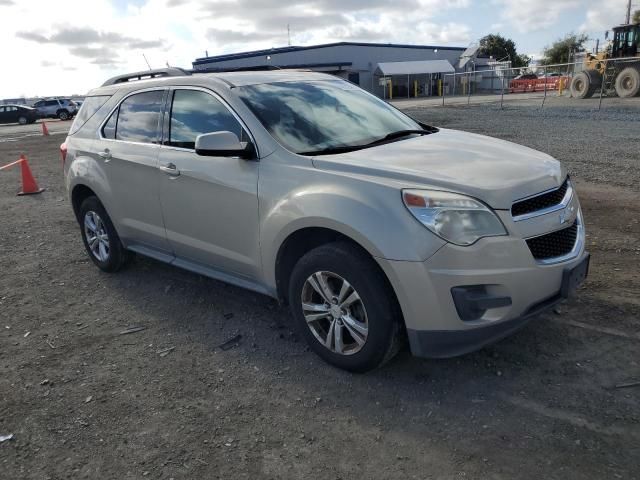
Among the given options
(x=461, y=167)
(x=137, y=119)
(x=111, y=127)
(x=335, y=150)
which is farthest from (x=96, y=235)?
(x=461, y=167)

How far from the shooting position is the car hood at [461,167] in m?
2.89

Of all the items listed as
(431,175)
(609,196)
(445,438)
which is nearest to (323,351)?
(445,438)

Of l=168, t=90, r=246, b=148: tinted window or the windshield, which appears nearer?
the windshield

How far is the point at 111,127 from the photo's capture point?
495 centimetres

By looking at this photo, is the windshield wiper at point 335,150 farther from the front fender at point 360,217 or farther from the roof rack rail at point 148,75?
the roof rack rail at point 148,75

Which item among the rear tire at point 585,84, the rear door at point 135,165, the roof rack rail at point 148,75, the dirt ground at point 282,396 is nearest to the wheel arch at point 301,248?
the dirt ground at point 282,396

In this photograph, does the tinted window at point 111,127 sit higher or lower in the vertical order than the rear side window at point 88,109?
lower

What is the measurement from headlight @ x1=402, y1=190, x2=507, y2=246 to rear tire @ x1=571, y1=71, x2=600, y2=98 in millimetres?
27914

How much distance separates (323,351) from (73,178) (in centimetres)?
340

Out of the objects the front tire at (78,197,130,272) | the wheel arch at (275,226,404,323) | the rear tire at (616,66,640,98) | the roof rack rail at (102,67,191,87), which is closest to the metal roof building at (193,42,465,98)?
the rear tire at (616,66,640,98)

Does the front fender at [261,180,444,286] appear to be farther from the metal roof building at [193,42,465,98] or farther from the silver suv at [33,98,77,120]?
the metal roof building at [193,42,465,98]

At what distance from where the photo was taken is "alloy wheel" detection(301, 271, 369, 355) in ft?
10.2

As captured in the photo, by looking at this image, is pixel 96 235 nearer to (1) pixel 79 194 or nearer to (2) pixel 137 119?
(1) pixel 79 194

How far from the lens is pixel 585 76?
87.6 ft
